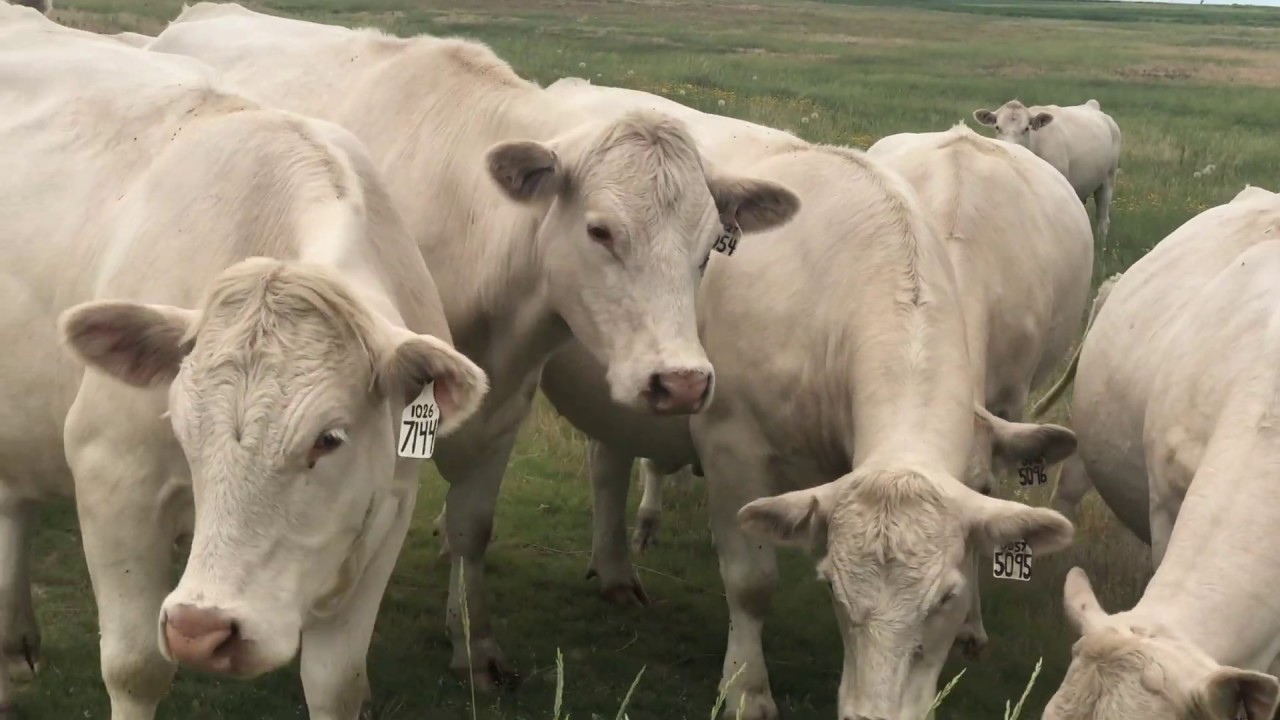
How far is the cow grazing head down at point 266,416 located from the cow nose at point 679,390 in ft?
4.14

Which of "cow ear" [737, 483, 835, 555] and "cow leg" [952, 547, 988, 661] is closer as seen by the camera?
"cow ear" [737, 483, 835, 555]

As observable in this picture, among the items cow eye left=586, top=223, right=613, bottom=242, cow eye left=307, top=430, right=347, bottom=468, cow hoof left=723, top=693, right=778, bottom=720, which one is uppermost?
cow eye left=307, top=430, right=347, bottom=468

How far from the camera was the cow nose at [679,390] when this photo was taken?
4762 mm

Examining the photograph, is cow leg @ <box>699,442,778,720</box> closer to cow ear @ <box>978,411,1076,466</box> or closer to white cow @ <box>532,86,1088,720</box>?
white cow @ <box>532,86,1088,720</box>

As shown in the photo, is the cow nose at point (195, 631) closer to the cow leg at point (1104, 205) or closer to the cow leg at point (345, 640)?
the cow leg at point (345, 640)

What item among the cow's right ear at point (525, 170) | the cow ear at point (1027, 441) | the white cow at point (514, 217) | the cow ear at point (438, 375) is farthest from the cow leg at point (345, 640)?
the cow ear at point (1027, 441)

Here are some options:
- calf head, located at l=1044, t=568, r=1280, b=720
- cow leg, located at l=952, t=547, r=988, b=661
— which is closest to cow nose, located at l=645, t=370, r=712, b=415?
calf head, located at l=1044, t=568, r=1280, b=720

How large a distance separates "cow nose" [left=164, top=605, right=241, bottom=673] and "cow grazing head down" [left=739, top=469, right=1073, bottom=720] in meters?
2.03

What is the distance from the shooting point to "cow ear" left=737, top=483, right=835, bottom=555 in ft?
15.3

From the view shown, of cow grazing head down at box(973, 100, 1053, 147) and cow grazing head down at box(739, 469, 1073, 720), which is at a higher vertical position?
cow grazing head down at box(739, 469, 1073, 720)

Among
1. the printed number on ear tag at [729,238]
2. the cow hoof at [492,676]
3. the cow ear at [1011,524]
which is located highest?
the printed number on ear tag at [729,238]

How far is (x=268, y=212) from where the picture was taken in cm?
416

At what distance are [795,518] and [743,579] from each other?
126 centimetres

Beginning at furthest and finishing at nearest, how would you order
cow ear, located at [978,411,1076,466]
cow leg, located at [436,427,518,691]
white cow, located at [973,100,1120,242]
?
1. white cow, located at [973,100,1120,242]
2. cow leg, located at [436,427,518,691]
3. cow ear, located at [978,411,1076,466]
